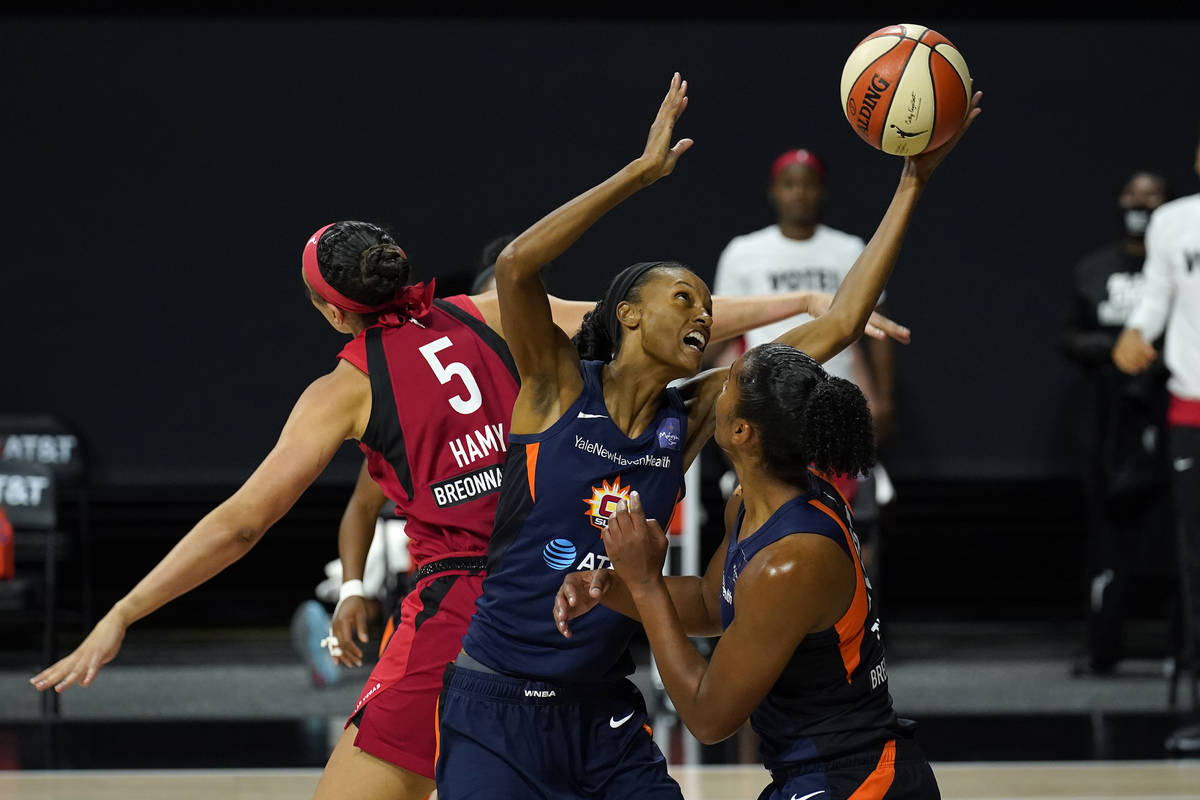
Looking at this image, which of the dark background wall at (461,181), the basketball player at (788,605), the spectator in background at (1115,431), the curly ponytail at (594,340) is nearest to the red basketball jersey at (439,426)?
the curly ponytail at (594,340)

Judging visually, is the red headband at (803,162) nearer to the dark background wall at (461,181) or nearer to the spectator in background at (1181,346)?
the spectator in background at (1181,346)

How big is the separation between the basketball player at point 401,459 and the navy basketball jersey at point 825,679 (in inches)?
25.9

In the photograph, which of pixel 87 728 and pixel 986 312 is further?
pixel 986 312

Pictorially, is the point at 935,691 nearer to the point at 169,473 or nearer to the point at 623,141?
the point at 623,141

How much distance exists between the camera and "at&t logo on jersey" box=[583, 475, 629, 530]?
2.63 m

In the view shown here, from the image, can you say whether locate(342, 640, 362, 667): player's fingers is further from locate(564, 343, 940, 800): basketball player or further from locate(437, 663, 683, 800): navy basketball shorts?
locate(564, 343, 940, 800): basketball player

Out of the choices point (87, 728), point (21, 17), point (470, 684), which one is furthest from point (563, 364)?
point (21, 17)

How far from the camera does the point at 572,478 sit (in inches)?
103

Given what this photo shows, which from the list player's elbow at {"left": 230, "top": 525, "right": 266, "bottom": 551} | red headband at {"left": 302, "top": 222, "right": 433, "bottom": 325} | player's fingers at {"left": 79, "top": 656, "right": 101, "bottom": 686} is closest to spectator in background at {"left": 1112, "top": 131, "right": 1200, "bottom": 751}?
red headband at {"left": 302, "top": 222, "right": 433, "bottom": 325}

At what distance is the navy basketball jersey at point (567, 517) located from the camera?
2.63 m

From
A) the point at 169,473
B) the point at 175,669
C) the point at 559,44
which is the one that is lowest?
the point at 175,669

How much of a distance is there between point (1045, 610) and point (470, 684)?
5.30m

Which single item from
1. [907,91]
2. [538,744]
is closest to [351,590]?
[538,744]

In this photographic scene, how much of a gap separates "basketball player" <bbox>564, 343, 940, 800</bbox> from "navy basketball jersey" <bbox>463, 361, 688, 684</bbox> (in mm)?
208
